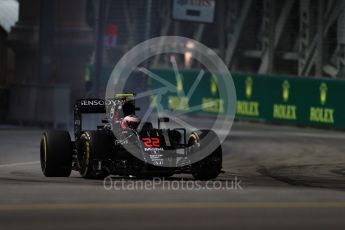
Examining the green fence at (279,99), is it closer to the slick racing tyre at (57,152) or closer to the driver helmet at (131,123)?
the slick racing tyre at (57,152)

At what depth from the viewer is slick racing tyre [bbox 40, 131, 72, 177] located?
16.8 m

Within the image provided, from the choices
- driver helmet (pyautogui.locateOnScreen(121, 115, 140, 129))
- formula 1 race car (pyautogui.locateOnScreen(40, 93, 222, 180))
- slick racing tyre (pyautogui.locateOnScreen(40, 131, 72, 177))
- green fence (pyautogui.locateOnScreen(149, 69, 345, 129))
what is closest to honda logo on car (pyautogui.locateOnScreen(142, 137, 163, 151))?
formula 1 race car (pyautogui.locateOnScreen(40, 93, 222, 180))

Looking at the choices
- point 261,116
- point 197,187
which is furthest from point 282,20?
point 197,187

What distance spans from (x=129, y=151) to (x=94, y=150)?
0.53 meters

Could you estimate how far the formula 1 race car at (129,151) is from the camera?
16.2 m

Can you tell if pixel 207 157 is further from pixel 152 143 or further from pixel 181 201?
pixel 181 201

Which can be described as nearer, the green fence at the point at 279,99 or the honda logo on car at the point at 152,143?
the honda logo on car at the point at 152,143

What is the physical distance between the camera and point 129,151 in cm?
1623

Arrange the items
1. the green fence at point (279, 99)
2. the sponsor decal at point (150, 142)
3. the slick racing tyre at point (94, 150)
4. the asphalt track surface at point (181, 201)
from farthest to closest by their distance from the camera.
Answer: the green fence at point (279, 99) < the sponsor decal at point (150, 142) < the slick racing tyre at point (94, 150) < the asphalt track surface at point (181, 201)

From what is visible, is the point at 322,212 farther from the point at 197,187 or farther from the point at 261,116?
the point at 261,116

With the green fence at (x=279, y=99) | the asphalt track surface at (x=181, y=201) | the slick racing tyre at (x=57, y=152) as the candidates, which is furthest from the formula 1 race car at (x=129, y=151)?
the green fence at (x=279, y=99)

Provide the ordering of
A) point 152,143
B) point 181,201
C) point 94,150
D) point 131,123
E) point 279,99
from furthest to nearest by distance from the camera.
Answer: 1. point 279,99
2. point 131,123
3. point 152,143
4. point 94,150
5. point 181,201

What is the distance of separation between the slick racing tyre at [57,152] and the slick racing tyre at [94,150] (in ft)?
1.24

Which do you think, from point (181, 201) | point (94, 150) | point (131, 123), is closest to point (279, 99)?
point (131, 123)
